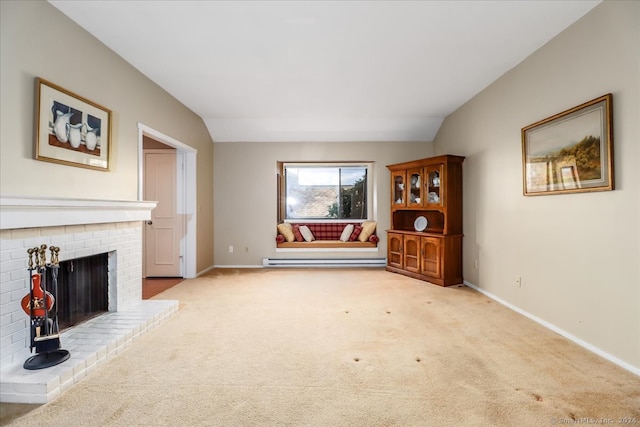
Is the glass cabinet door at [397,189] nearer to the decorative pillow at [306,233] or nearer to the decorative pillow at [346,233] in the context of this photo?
the decorative pillow at [346,233]

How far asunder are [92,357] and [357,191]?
16.6 ft

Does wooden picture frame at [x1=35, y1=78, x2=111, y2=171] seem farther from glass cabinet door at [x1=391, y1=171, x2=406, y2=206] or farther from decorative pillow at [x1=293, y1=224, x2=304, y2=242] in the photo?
glass cabinet door at [x1=391, y1=171, x2=406, y2=206]

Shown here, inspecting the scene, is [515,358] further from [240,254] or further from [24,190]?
[240,254]

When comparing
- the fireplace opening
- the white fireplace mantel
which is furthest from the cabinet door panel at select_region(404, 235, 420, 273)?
the fireplace opening

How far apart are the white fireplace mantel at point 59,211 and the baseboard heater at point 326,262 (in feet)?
9.29

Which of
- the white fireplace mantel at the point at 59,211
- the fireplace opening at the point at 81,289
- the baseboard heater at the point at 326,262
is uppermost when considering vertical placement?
the white fireplace mantel at the point at 59,211

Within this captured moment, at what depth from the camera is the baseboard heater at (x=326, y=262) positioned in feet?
18.5

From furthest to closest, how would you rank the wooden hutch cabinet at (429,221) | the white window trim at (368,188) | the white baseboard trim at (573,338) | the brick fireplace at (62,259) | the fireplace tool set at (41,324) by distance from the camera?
1. the white window trim at (368,188)
2. the wooden hutch cabinet at (429,221)
3. the white baseboard trim at (573,338)
4. the fireplace tool set at (41,324)
5. the brick fireplace at (62,259)

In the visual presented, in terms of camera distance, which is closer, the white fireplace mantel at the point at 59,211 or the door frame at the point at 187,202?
the white fireplace mantel at the point at 59,211

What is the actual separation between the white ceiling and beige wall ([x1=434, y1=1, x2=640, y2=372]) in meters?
0.26

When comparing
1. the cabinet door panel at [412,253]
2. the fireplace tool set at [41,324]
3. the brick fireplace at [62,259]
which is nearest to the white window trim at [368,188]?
the cabinet door panel at [412,253]

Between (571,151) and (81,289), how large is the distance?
14.0 feet

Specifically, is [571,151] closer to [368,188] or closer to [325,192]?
[368,188]

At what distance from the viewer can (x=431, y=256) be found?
179 inches
